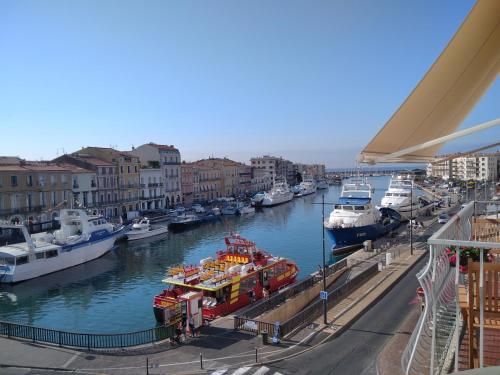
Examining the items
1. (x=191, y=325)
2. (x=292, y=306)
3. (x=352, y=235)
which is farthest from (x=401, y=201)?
(x=191, y=325)

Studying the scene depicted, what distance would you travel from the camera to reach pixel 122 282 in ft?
99.6

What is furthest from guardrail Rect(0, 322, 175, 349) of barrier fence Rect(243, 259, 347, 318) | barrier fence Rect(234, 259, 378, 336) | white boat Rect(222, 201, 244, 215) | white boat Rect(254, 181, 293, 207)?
white boat Rect(254, 181, 293, 207)

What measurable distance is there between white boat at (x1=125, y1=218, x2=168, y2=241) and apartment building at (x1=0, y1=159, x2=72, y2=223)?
297 inches

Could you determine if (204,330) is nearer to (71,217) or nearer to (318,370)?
(318,370)

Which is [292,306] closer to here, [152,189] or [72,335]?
[72,335]

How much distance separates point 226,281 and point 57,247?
63.1 ft

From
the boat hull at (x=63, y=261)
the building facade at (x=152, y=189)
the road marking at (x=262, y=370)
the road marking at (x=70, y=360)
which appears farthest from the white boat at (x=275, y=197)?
the road marking at (x=262, y=370)

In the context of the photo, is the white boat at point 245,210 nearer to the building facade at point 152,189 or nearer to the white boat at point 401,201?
the building facade at point 152,189

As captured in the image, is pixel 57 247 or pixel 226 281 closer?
pixel 226 281

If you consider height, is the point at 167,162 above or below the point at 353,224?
above

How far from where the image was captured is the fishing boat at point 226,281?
1928cm

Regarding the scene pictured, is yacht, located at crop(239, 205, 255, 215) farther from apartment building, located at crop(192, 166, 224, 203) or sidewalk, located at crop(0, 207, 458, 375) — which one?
sidewalk, located at crop(0, 207, 458, 375)

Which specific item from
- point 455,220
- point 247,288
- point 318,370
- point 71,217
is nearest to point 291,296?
point 247,288

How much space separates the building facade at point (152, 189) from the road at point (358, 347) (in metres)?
52.1
